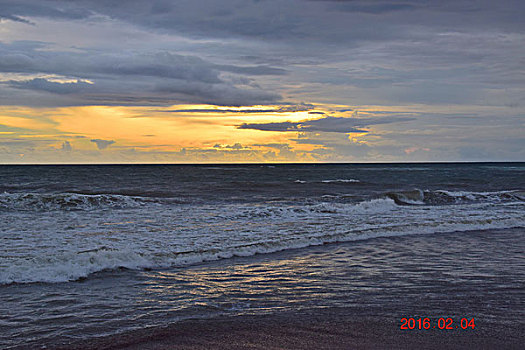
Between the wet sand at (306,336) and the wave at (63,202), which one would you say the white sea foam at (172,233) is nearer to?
the wave at (63,202)

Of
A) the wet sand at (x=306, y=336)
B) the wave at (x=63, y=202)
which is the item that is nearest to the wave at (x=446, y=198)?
the wave at (x=63, y=202)

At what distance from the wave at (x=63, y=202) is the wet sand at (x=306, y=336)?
1764 cm

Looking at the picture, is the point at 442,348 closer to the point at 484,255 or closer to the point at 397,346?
the point at 397,346

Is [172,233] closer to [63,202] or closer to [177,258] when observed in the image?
[177,258]

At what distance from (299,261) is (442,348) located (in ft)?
16.3

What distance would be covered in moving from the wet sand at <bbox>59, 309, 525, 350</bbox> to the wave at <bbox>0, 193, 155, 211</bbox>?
1764cm
